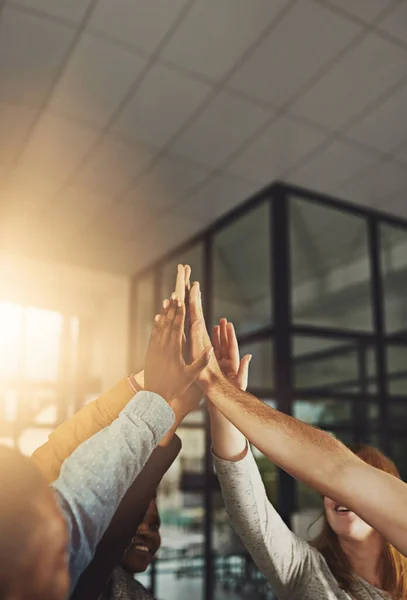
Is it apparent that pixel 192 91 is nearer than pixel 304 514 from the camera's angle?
Yes

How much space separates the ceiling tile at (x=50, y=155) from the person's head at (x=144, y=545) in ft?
8.23

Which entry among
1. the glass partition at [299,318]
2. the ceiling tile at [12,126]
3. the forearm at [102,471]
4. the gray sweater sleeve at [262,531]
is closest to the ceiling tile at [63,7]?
the ceiling tile at [12,126]

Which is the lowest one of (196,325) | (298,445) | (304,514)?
(304,514)

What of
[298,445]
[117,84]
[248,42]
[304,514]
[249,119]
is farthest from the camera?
[304,514]

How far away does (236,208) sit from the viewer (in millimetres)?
4074

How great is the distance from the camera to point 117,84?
2689 millimetres

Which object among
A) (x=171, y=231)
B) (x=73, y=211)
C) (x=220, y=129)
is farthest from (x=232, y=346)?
(x=171, y=231)

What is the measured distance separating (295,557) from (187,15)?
201cm

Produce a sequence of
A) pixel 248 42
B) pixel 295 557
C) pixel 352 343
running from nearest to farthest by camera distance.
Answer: pixel 295 557 < pixel 248 42 < pixel 352 343

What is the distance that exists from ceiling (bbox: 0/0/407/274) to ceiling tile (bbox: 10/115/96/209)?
0.04 ft

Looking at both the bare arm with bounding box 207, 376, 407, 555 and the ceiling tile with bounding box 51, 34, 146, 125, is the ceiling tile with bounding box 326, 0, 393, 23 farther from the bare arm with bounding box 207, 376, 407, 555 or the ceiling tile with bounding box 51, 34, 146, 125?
the bare arm with bounding box 207, 376, 407, 555

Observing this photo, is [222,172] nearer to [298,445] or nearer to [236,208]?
[236,208]

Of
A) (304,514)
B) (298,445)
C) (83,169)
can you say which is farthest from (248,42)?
(304,514)

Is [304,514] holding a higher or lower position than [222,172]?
lower
